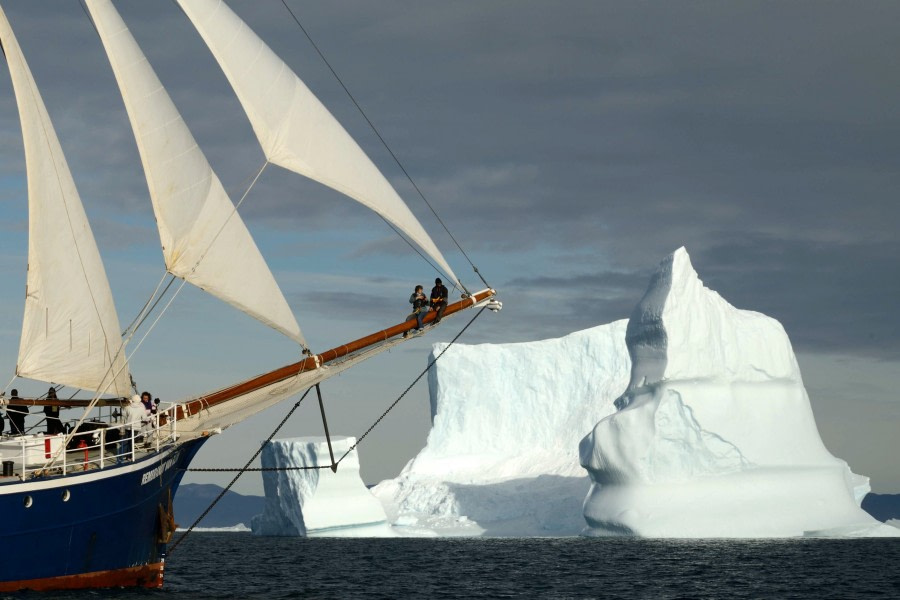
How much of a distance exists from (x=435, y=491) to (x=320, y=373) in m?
42.0

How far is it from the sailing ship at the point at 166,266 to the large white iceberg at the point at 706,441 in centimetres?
2451

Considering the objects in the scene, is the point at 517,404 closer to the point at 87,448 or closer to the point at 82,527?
the point at 82,527

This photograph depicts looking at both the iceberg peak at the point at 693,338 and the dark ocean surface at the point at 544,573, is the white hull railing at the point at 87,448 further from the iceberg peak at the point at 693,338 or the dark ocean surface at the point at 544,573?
the iceberg peak at the point at 693,338

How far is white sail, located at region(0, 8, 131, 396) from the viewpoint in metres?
21.6

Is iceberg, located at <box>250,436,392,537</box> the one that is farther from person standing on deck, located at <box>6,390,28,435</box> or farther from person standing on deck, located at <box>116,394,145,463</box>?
person standing on deck, located at <box>116,394,145,463</box>

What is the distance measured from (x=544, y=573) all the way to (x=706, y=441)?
15998 mm

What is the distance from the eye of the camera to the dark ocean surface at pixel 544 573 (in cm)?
2545

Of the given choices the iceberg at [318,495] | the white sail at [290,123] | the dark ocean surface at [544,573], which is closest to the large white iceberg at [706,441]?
the dark ocean surface at [544,573]

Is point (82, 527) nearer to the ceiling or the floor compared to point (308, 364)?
nearer to the floor

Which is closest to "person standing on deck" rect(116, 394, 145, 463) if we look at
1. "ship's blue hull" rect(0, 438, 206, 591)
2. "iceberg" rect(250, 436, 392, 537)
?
"ship's blue hull" rect(0, 438, 206, 591)

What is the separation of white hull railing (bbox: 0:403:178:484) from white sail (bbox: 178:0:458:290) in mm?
5187

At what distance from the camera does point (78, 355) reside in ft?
72.0

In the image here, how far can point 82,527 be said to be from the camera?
19.7 metres

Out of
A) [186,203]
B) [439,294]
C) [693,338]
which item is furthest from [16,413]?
[693,338]
